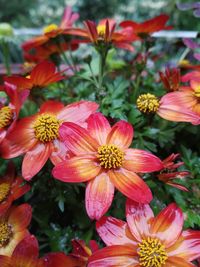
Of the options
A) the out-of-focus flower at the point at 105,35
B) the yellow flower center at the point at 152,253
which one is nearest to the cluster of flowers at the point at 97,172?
the yellow flower center at the point at 152,253

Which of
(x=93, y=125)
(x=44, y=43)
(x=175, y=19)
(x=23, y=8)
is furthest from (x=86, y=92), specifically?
(x=23, y=8)

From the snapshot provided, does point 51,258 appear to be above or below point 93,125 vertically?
below

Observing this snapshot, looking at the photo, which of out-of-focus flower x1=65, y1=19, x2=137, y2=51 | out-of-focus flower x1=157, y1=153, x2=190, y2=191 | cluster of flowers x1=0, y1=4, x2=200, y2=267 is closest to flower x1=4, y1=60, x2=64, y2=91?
cluster of flowers x1=0, y1=4, x2=200, y2=267

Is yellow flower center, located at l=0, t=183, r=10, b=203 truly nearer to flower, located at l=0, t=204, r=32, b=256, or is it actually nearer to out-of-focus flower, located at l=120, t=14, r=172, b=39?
flower, located at l=0, t=204, r=32, b=256

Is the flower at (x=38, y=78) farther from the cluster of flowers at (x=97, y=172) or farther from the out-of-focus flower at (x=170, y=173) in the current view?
the out-of-focus flower at (x=170, y=173)

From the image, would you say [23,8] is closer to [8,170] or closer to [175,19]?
[175,19]
